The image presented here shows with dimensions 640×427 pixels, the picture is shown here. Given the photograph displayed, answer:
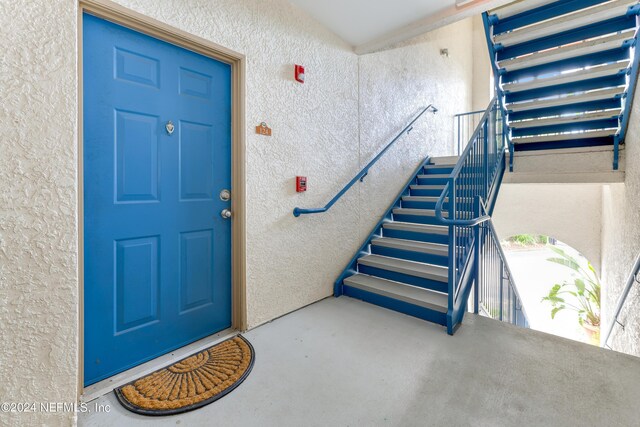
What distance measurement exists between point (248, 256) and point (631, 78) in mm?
3265

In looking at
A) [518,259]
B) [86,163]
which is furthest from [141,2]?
[518,259]

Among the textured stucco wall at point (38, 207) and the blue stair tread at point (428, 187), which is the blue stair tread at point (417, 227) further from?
the textured stucco wall at point (38, 207)

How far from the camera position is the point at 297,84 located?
2455 mm

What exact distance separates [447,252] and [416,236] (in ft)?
1.52

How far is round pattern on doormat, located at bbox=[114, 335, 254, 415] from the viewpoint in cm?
146

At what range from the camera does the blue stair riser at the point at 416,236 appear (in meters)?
2.98

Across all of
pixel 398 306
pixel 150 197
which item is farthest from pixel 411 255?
pixel 150 197

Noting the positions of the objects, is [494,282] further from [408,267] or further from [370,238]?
[370,238]

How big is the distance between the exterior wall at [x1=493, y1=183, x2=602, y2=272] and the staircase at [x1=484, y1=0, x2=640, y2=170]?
2.08 metres

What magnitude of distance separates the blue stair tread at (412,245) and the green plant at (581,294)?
398 centimetres

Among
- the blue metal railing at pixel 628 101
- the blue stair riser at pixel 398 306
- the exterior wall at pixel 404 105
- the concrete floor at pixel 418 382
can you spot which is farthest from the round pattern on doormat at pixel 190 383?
the blue metal railing at pixel 628 101

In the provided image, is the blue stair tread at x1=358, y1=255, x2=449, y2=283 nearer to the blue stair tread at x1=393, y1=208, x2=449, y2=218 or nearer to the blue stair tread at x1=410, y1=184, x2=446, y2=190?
the blue stair tread at x1=393, y1=208, x2=449, y2=218

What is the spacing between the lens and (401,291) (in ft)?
8.52

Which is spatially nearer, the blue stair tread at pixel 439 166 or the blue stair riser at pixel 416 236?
the blue stair riser at pixel 416 236
